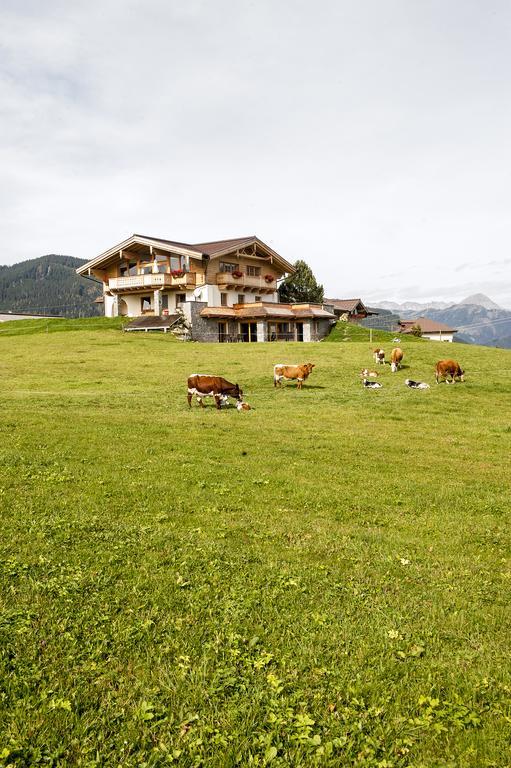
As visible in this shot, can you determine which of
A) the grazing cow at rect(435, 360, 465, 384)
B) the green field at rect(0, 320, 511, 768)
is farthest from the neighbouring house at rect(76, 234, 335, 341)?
the green field at rect(0, 320, 511, 768)

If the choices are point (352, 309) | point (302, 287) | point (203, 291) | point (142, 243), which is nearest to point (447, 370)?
point (203, 291)

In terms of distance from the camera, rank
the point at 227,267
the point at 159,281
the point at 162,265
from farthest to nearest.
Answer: the point at 227,267 → the point at 162,265 → the point at 159,281

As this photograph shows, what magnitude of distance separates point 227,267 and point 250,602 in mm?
56196

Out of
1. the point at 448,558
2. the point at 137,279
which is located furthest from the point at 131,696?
the point at 137,279

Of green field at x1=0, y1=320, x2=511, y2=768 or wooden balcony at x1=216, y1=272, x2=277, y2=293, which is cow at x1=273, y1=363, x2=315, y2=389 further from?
wooden balcony at x1=216, y1=272, x2=277, y2=293

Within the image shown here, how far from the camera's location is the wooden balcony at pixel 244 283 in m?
56.9

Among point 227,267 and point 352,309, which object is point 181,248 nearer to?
point 227,267

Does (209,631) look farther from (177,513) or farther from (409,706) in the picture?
(177,513)

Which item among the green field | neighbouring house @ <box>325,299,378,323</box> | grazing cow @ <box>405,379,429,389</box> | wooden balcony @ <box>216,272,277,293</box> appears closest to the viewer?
the green field

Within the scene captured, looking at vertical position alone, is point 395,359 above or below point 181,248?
below

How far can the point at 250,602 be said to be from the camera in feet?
19.3

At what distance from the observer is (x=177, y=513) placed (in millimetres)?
8492

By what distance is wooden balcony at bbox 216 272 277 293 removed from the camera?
56906mm

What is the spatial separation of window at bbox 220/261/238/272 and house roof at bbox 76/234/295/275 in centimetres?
181
